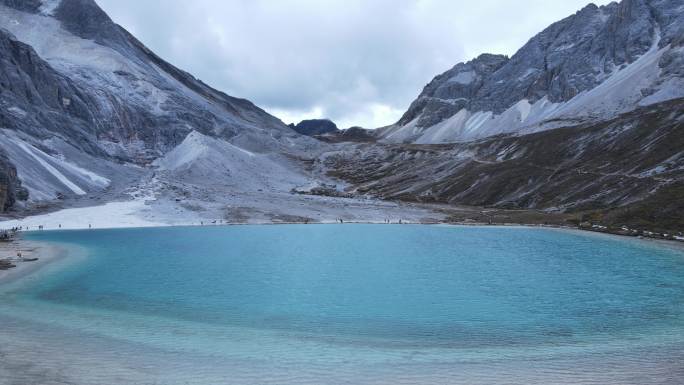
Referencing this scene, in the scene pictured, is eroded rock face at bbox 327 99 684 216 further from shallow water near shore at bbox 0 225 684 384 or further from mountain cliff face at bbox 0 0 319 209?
mountain cliff face at bbox 0 0 319 209

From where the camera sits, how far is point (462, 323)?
25594 millimetres

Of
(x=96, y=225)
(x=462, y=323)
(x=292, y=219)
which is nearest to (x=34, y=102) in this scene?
(x=96, y=225)

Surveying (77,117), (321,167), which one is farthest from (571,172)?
(77,117)

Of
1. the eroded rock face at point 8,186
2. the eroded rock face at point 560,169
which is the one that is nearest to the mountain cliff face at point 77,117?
the eroded rock face at point 8,186

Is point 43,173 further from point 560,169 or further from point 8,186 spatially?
point 560,169

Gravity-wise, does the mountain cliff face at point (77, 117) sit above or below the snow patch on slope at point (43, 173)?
above

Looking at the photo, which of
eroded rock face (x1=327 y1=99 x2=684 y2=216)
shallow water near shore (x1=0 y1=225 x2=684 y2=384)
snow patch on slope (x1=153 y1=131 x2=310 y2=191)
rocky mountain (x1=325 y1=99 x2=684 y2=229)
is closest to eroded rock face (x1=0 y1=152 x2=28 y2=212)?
shallow water near shore (x1=0 y1=225 x2=684 y2=384)

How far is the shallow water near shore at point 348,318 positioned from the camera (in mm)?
18812

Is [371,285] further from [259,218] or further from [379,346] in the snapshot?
[259,218]

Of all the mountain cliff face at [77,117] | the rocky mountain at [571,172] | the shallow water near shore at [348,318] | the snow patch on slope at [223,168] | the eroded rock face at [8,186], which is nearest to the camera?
the shallow water near shore at [348,318]

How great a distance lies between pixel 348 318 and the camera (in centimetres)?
2669

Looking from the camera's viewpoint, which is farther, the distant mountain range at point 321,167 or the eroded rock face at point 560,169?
the distant mountain range at point 321,167

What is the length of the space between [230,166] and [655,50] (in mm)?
142606

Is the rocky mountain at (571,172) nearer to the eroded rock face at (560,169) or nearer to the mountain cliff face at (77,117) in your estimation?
the eroded rock face at (560,169)
